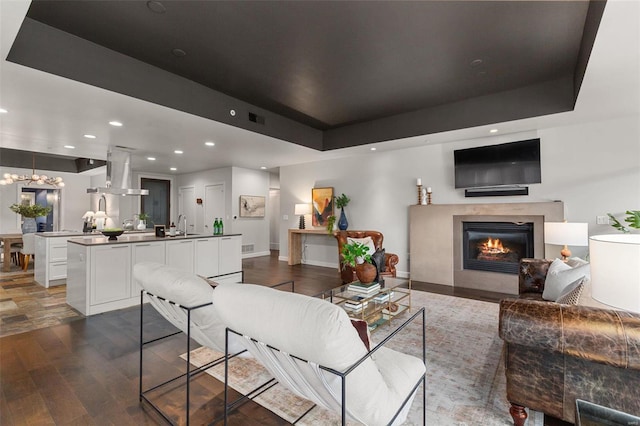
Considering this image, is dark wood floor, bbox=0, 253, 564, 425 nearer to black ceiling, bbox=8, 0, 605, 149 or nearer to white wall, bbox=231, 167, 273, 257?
black ceiling, bbox=8, 0, 605, 149

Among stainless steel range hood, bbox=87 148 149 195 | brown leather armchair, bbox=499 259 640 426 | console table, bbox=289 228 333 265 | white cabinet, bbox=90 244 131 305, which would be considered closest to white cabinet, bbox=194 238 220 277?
white cabinet, bbox=90 244 131 305

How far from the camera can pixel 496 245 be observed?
495 cm

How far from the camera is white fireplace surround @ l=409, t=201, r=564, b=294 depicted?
14.8 ft

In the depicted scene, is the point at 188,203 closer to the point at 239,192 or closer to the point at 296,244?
the point at 239,192

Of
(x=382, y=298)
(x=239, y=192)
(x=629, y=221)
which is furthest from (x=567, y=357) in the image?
(x=239, y=192)

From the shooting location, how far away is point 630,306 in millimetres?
1112

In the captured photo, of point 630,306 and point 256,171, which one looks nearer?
point 630,306

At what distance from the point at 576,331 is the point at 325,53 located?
118 inches

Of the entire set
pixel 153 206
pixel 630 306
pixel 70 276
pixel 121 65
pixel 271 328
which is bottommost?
pixel 70 276

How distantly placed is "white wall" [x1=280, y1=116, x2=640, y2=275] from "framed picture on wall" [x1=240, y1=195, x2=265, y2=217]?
1127 mm

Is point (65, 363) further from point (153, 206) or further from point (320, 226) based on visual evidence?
point (153, 206)

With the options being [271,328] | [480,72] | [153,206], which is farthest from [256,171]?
[271,328]

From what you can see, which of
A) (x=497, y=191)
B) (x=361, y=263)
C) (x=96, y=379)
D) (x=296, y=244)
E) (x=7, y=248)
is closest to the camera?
(x=96, y=379)

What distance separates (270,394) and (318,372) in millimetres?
1132
